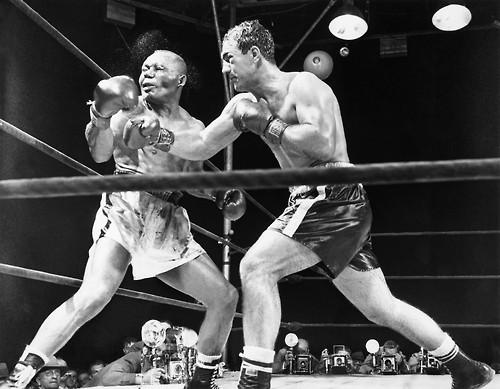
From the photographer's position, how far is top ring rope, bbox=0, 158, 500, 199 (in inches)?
35.0

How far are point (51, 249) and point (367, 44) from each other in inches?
119

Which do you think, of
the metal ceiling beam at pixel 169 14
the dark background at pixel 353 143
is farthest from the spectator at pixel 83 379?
the metal ceiling beam at pixel 169 14

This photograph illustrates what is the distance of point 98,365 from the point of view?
15.0ft

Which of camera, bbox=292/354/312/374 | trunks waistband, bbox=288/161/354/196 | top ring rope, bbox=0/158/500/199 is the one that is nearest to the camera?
top ring rope, bbox=0/158/500/199

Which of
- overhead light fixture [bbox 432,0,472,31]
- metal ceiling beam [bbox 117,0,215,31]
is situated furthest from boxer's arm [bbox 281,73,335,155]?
metal ceiling beam [bbox 117,0,215,31]

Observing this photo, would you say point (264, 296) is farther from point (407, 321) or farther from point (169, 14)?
point (169, 14)

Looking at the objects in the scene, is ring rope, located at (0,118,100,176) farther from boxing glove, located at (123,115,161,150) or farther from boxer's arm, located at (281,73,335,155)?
boxer's arm, located at (281,73,335,155)

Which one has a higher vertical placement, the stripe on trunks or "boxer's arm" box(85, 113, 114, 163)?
"boxer's arm" box(85, 113, 114, 163)

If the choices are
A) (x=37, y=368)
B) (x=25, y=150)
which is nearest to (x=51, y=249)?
(x=25, y=150)

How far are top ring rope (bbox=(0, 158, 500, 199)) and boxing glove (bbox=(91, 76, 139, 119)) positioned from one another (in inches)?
32.7

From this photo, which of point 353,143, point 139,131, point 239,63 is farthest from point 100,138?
point 353,143

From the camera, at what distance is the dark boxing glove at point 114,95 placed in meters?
1.74

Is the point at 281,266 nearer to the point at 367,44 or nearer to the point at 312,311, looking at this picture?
the point at 312,311

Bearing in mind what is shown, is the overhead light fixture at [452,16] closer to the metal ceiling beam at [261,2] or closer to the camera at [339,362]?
the metal ceiling beam at [261,2]
